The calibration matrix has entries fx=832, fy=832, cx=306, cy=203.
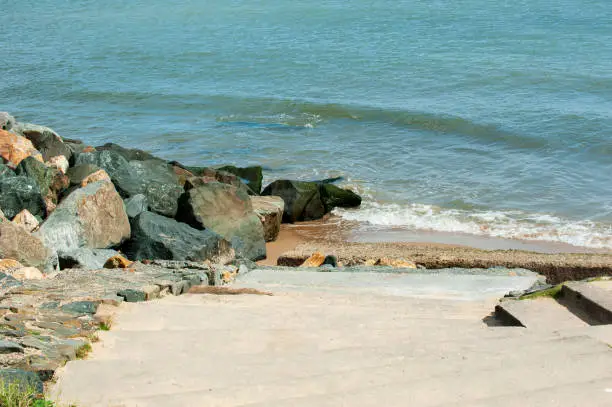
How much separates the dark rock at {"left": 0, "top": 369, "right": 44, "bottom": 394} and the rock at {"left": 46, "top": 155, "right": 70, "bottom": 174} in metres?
8.00

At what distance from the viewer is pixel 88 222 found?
9.61 m

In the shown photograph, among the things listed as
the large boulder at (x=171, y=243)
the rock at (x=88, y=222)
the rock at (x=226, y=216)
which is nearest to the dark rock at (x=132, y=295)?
the large boulder at (x=171, y=243)

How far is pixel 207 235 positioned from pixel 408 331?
5.06 meters

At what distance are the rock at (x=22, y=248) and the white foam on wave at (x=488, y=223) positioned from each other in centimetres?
686

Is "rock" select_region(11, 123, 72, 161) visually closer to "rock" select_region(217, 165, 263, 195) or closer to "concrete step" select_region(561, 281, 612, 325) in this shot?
"rock" select_region(217, 165, 263, 195)

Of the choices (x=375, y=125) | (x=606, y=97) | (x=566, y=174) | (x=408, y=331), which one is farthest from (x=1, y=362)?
(x=606, y=97)

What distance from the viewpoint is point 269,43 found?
3331 centimetres

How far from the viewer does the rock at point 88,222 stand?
935 cm

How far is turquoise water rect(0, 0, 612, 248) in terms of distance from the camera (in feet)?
51.2

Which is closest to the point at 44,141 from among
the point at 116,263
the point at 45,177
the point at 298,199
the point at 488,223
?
the point at 45,177

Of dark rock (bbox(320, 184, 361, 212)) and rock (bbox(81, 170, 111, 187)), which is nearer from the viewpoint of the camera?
rock (bbox(81, 170, 111, 187))

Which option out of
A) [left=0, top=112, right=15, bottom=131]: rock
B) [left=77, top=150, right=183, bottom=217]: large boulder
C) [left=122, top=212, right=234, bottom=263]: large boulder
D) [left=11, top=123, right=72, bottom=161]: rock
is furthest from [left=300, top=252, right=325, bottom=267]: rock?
[left=0, top=112, right=15, bottom=131]: rock

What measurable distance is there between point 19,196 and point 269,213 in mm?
3857

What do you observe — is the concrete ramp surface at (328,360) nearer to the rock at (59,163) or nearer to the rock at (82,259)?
the rock at (82,259)
